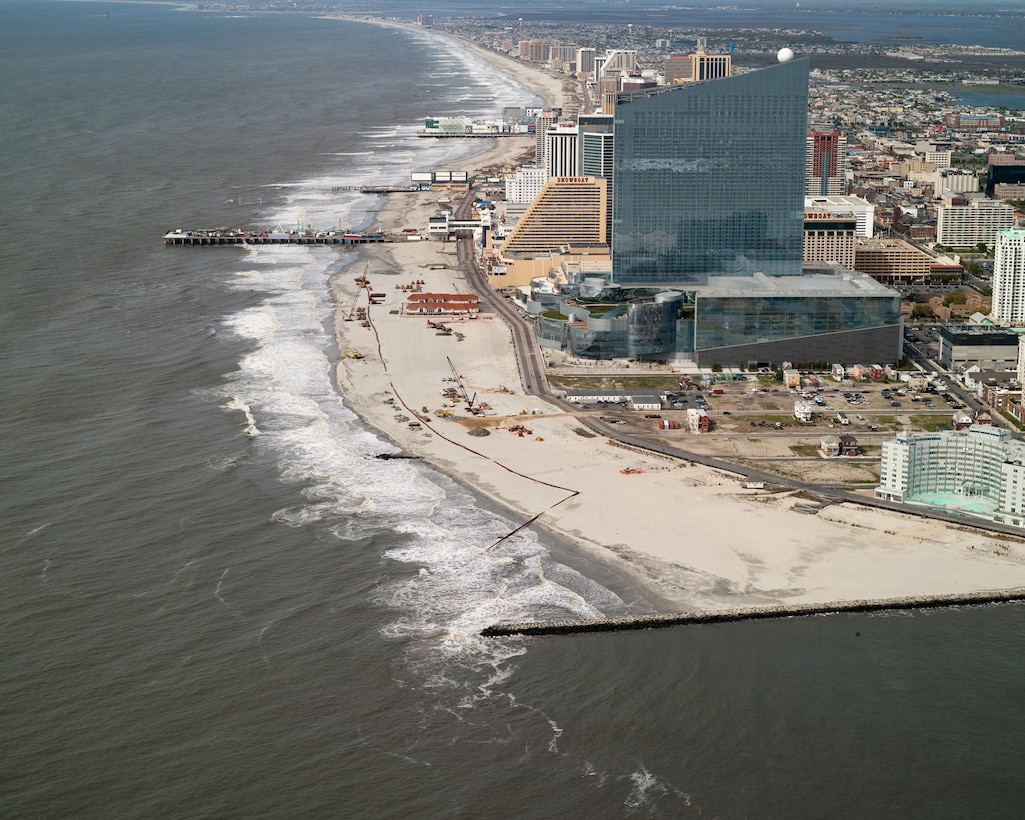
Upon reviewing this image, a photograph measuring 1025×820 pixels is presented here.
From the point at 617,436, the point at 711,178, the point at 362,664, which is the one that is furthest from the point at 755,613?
the point at 711,178

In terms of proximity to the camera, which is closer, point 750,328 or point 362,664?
point 362,664

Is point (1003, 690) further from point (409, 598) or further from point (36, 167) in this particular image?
point (36, 167)

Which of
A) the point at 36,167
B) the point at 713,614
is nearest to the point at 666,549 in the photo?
the point at 713,614

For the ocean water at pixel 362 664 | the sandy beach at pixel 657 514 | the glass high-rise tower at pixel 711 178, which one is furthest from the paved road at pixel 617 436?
the ocean water at pixel 362 664

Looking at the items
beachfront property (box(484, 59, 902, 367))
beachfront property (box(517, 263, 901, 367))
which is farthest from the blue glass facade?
beachfront property (box(484, 59, 902, 367))

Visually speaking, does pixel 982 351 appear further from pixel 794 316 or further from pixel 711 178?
pixel 711 178

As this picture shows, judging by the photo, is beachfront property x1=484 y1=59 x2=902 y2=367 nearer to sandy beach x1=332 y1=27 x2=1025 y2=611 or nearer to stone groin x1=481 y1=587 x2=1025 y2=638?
sandy beach x1=332 y1=27 x2=1025 y2=611
